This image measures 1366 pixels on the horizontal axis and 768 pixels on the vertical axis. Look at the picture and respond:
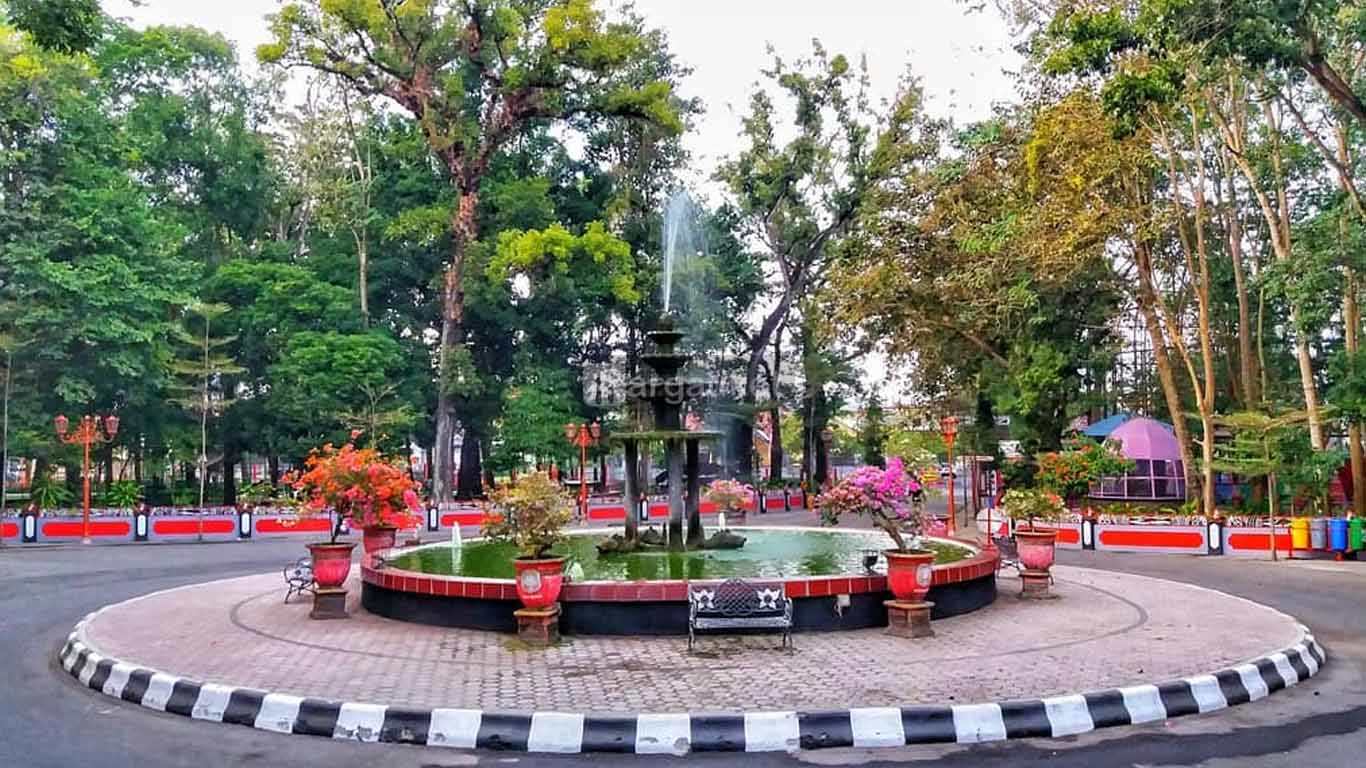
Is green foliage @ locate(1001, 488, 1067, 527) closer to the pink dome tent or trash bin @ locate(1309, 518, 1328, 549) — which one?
trash bin @ locate(1309, 518, 1328, 549)

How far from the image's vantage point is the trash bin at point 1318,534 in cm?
1944

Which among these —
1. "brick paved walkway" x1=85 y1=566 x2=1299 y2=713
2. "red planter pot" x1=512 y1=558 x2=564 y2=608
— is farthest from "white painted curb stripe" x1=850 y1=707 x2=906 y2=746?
"red planter pot" x1=512 y1=558 x2=564 y2=608

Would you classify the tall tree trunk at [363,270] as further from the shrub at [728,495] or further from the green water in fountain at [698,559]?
the shrub at [728,495]

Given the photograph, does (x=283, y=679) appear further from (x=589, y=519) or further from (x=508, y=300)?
(x=508, y=300)

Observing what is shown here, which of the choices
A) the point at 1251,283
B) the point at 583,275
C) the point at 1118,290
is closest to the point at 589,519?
the point at 583,275

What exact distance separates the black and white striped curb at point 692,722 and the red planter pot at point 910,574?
8.76 feet

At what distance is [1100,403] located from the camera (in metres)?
28.8

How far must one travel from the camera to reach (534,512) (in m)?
9.89

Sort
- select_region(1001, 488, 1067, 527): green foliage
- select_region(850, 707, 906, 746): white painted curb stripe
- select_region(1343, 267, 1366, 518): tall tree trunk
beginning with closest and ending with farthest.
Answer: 1. select_region(850, 707, 906, 746): white painted curb stripe
2. select_region(1001, 488, 1067, 527): green foliage
3. select_region(1343, 267, 1366, 518): tall tree trunk

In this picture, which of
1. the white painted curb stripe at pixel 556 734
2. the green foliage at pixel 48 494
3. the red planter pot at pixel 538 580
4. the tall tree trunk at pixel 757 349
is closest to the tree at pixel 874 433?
the tall tree trunk at pixel 757 349

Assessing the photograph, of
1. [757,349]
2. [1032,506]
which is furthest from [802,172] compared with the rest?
[1032,506]

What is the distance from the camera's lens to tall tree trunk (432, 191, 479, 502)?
3142 cm

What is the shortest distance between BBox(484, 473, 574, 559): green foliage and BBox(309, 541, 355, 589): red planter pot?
219cm

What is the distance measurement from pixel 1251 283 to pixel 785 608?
18.0 m
